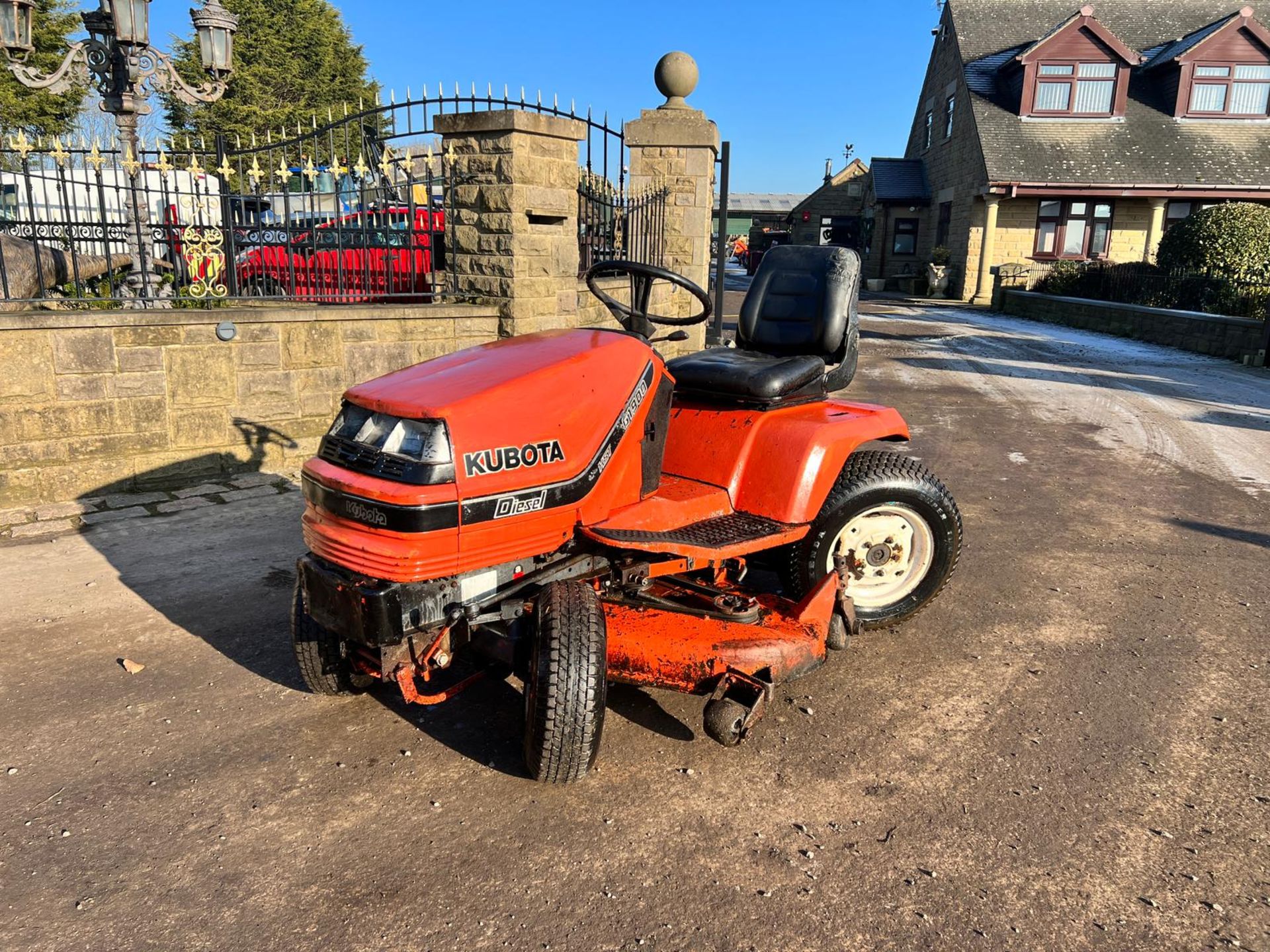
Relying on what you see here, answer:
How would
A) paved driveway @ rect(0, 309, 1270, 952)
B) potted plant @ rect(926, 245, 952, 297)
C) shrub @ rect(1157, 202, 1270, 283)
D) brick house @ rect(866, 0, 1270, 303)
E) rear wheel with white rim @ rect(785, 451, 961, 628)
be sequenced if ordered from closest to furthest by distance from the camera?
paved driveway @ rect(0, 309, 1270, 952)
rear wheel with white rim @ rect(785, 451, 961, 628)
shrub @ rect(1157, 202, 1270, 283)
brick house @ rect(866, 0, 1270, 303)
potted plant @ rect(926, 245, 952, 297)

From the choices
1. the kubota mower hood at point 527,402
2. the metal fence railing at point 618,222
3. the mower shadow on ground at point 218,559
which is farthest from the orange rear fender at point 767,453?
the metal fence railing at point 618,222

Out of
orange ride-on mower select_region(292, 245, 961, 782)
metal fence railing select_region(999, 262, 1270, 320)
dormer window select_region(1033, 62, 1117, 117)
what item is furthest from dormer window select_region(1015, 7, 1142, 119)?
orange ride-on mower select_region(292, 245, 961, 782)

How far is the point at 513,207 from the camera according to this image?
6.32 metres

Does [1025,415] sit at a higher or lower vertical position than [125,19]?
lower

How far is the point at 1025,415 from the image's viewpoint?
28.3ft

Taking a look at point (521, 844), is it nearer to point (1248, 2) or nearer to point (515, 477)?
point (515, 477)

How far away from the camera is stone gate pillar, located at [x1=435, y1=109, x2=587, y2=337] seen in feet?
20.7

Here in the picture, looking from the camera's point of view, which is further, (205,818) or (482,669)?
(482,669)

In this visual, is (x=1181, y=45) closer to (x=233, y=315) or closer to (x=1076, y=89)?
(x=1076, y=89)

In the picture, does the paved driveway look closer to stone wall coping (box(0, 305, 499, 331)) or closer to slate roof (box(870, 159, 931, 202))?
stone wall coping (box(0, 305, 499, 331))

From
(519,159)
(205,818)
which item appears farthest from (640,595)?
(519,159)

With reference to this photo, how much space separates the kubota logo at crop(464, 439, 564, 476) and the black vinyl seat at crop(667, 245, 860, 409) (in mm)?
1018

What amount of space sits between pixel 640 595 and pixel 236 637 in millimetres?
1778

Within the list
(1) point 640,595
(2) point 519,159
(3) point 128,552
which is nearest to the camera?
(1) point 640,595
